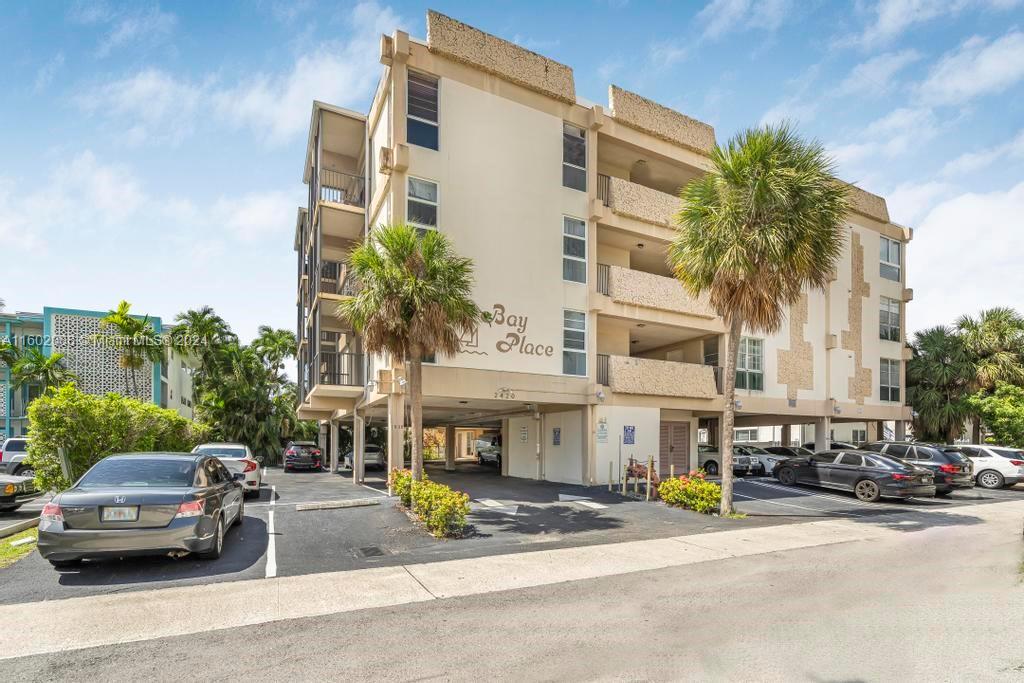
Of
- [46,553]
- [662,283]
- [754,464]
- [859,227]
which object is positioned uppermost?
[859,227]

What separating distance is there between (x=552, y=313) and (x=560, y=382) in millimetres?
2238

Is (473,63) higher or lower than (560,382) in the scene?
higher

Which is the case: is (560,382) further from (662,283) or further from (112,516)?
(112,516)

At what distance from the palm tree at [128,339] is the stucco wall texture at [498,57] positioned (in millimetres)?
31863

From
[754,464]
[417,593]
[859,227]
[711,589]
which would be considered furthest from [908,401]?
[417,593]

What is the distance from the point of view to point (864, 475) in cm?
1859

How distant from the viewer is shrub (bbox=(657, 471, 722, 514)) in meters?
15.2

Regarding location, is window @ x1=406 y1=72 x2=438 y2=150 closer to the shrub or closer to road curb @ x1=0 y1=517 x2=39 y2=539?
the shrub

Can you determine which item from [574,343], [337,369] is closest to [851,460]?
[574,343]

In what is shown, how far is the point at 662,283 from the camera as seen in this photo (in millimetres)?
22688

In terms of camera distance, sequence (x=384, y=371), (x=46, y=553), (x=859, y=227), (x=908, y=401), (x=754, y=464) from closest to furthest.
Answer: (x=46, y=553), (x=384, y=371), (x=754, y=464), (x=859, y=227), (x=908, y=401)

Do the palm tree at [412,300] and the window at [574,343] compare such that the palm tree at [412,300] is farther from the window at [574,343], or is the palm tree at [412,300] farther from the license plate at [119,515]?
the license plate at [119,515]

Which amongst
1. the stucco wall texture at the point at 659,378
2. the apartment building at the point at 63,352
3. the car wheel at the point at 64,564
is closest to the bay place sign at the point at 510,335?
the stucco wall texture at the point at 659,378

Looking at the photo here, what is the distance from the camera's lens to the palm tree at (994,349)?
30141 mm
